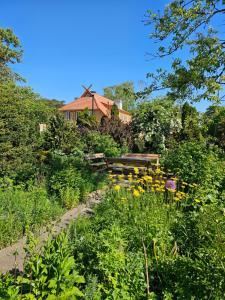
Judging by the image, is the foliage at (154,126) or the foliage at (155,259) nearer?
the foliage at (155,259)

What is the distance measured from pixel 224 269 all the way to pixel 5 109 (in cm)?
577

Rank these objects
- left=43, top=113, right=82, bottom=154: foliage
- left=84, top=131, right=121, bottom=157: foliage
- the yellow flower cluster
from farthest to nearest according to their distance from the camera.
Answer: left=84, top=131, right=121, bottom=157: foliage → left=43, top=113, right=82, bottom=154: foliage → the yellow flower cluster

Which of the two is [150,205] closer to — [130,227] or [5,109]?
[130,227]

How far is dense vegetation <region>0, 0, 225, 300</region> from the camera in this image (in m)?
2.14

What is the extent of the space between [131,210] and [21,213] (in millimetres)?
1760

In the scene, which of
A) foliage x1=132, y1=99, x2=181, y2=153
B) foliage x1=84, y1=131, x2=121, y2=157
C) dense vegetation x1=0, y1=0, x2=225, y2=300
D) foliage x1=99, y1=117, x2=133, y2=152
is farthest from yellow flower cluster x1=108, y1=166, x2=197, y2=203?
foliage x1=132, y1=99, x2=181, y2=153

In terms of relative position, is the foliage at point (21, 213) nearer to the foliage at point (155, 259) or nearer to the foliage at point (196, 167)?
the foliage at point (155, 259)

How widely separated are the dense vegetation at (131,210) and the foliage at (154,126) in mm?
6049

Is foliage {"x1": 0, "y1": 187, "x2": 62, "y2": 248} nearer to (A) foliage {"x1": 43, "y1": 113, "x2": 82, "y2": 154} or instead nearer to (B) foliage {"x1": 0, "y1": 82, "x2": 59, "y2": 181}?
(B) foliage {"x1": 0, "y1": 82, "x2": 59, "y2": 181}

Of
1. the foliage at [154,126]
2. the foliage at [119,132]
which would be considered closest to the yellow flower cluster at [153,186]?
the foliage at [119,132]

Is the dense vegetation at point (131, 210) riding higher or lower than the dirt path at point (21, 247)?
higher

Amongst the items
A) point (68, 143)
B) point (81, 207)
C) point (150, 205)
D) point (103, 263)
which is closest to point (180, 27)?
point (150, 205)

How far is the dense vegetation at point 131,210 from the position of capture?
214cm

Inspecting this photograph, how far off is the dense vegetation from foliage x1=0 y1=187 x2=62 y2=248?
16 millimetres
